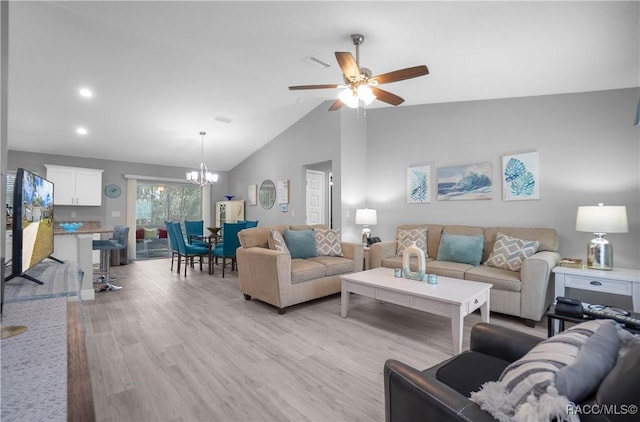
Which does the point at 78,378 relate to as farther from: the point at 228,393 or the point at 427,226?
the point at 427,226

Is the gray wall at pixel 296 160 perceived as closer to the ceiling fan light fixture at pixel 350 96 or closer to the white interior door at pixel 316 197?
the white interior door at pixel 316 197

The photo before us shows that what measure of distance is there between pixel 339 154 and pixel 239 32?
2.47 metres

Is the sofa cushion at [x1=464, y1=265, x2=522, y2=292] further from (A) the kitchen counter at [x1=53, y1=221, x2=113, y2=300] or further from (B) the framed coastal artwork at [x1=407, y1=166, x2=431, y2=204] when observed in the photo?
(A) the kitchen counter at [x1=53, y1=221, x2=113, y2=300]

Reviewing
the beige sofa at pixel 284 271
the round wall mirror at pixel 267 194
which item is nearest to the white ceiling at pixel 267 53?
the round wall mirror at pixel 267 194

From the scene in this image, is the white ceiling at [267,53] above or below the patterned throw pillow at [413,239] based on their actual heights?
above

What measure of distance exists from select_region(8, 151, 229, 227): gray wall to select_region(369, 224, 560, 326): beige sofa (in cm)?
596

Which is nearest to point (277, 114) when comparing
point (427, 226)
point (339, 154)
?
point (339, 154)

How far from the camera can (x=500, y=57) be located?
274 cm

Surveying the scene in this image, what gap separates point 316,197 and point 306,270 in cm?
298

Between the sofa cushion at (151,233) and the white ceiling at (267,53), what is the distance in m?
2.72

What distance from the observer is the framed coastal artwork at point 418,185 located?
14.7 ft

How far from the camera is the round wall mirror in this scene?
Answer: 21.3ft

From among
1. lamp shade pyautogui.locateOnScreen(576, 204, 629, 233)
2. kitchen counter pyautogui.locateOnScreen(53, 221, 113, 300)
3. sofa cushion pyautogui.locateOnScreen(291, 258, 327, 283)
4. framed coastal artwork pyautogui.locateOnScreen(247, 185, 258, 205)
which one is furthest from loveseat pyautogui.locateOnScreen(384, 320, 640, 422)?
framed coastal artwork pyautogui.locateOnScreen(247, 185, 258, 205)

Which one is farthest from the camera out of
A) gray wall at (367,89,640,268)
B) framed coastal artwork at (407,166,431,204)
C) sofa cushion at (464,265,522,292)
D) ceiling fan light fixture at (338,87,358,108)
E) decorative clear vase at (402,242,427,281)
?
framed coastal artwork at (407,166,431,204)
